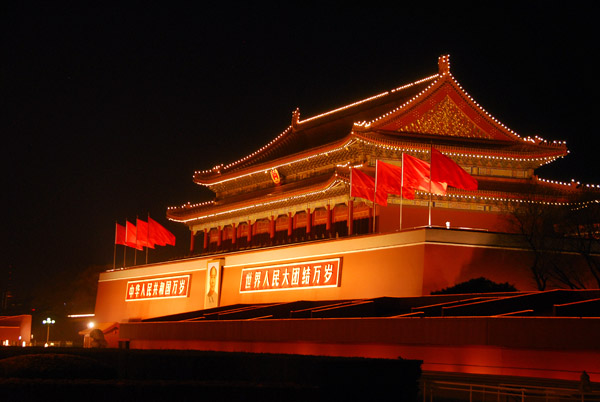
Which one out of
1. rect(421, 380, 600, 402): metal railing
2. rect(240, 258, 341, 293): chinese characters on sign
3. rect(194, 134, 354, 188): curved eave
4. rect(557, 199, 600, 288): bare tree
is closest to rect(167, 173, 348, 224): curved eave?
rect(194, 134, 354, 188): curved eave

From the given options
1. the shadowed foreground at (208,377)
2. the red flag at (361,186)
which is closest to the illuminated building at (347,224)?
the red flag at (361,186)

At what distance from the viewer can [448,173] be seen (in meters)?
23.7

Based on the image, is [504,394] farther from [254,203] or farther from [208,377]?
[254,203]

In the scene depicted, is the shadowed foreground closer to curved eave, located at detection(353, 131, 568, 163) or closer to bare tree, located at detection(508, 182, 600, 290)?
bare tree, located at detection(508, 182, 600, 290)

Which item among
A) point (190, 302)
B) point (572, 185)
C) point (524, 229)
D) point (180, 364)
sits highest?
point (572, 185)

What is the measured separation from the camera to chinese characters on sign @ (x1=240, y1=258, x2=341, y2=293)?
1041 inches

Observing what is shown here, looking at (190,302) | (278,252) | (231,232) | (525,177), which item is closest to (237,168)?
(231,232)

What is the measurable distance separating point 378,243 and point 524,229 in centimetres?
451

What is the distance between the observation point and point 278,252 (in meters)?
29.1

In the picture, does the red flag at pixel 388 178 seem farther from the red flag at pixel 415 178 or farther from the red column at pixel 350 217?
the red column at pixel 350 217

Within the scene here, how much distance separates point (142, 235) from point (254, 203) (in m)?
5.38

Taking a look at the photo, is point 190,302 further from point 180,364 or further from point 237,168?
point 180,364

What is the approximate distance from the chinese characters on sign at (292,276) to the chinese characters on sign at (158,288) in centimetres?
429

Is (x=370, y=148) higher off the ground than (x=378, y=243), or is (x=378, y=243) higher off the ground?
(x=370, y=148)
